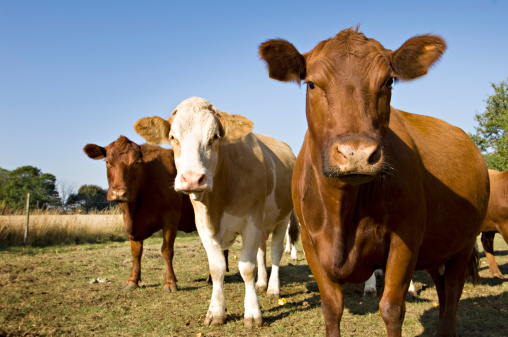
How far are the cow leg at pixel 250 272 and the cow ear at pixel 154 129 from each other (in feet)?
5.57

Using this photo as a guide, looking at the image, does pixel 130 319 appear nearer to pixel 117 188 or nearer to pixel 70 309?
pixel 70 309

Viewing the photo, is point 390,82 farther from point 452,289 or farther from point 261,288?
point 261,288

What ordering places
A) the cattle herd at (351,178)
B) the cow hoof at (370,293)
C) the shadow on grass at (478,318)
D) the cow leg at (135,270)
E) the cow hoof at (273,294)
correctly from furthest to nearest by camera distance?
the cow leg at (135,270) → the cow hoof at (273,294) → the cow hoof at (370,293) → the shadow on grass at (478,318) → the cattle herd at (351,178)

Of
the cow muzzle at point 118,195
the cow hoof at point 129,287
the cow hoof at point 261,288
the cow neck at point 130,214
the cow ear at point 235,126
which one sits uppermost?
the cow ear at point 235,126

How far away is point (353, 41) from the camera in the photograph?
2637 millimetres

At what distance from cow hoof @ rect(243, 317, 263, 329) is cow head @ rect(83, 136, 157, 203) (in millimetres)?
3354

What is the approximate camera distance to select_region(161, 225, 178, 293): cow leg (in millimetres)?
6836

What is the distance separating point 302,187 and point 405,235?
88 centimetres

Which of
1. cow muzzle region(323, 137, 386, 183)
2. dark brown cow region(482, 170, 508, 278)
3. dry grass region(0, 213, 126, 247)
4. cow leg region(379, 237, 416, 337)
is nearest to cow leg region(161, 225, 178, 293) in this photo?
cow leg region(379, 237, 416, 337)

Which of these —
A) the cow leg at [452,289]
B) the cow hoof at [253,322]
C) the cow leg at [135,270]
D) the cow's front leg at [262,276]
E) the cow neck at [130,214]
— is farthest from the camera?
the cow neck at [130,214]

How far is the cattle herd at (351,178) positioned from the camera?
8.01 feet

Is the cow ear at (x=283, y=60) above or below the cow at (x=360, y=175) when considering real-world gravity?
above

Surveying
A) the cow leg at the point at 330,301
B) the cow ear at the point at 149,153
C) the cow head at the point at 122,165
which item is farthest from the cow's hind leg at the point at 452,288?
the cow ear at the point at 149,153

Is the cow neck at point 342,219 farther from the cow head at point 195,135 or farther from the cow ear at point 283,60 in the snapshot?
the cow head at point 195,135
